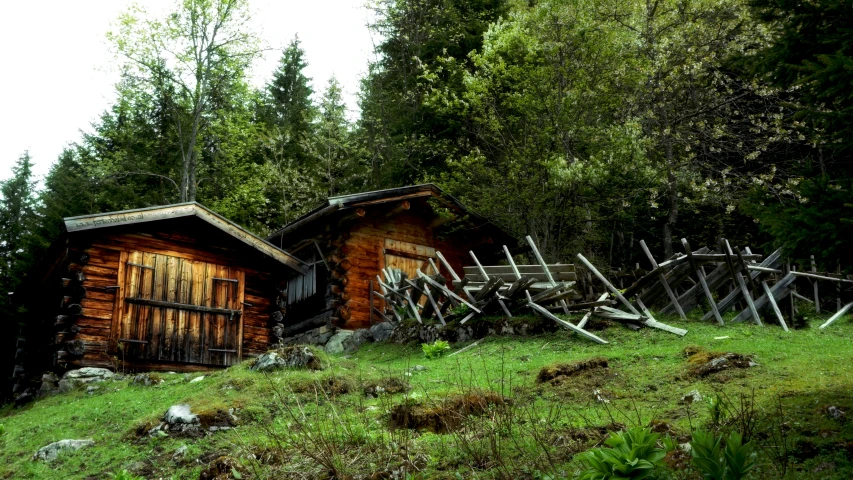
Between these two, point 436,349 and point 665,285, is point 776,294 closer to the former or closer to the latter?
point 665,285

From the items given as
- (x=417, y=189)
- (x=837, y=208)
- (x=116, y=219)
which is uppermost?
(x=417, y=189)

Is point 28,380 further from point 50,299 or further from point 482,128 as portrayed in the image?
point 482,128

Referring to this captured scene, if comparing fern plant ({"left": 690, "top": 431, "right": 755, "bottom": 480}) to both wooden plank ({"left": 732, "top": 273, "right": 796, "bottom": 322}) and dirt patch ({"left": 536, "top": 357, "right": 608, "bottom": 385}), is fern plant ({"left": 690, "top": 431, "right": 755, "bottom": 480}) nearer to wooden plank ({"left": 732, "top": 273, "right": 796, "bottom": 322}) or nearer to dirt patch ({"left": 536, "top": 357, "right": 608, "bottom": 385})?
dirt patch ({"left": 536, "top": 357, "right": 608, "bottom": 385})

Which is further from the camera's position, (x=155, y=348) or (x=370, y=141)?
(x=370, y=141)

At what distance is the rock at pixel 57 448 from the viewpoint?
8.15 metres

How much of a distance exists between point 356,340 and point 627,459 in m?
14.7

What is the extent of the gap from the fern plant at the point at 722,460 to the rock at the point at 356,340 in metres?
14.5

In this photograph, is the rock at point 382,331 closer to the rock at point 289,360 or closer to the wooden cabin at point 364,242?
the wooden cabin at point 364,242

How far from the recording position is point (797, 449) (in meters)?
5.02

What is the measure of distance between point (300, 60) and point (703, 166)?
28.1 m

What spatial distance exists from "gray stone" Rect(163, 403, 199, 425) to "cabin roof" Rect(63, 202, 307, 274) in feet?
22.5

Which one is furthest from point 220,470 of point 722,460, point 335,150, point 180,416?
point 335,150

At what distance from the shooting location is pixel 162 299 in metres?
15.6

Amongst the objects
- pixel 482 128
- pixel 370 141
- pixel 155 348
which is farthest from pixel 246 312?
pixel 370 141
